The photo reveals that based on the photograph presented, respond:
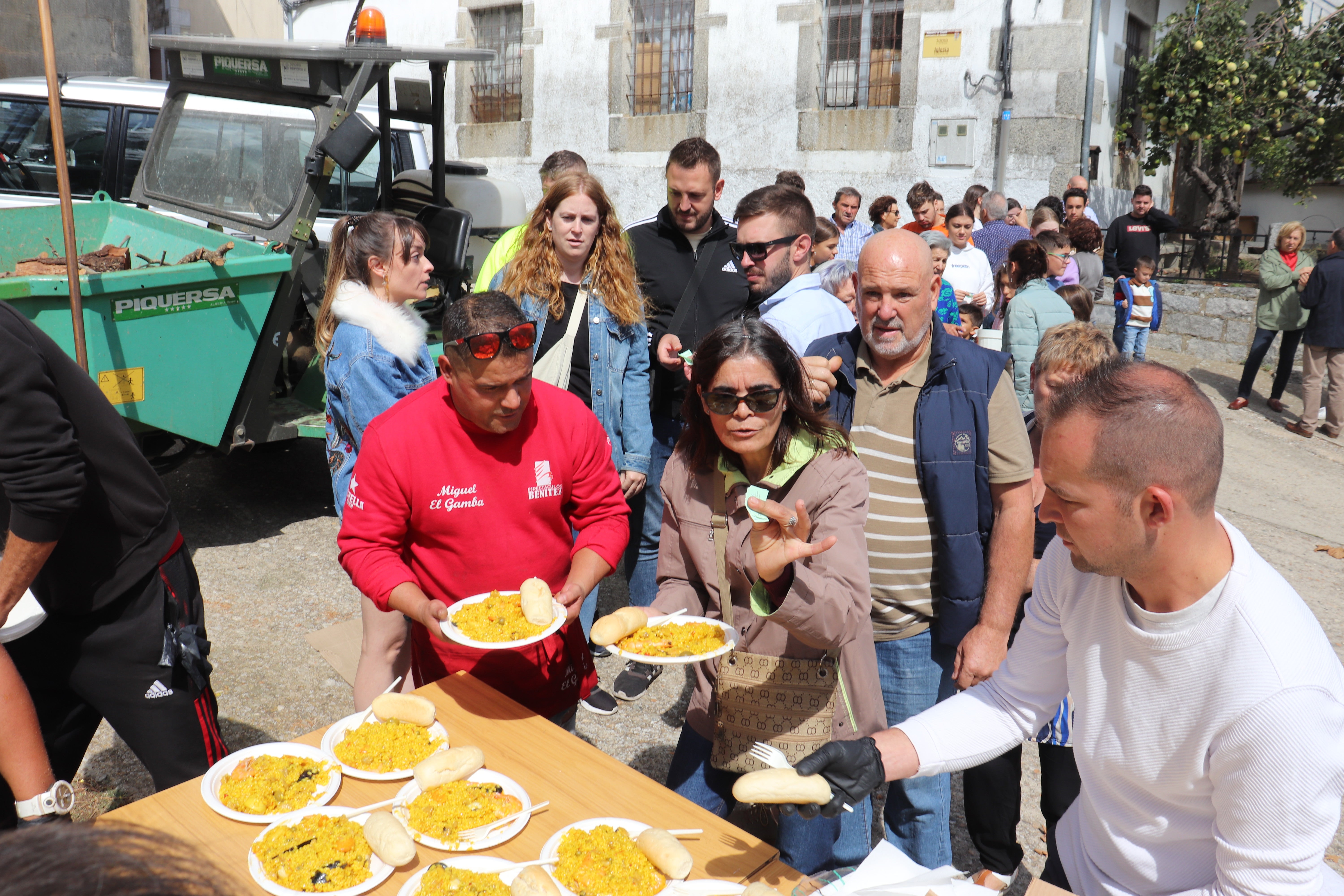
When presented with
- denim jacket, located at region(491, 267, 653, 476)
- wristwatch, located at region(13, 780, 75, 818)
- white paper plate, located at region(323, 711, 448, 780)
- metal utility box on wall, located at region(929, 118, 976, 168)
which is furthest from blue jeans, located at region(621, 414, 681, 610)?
metal utility box on wall, located at region(929, 118, 976, 168)

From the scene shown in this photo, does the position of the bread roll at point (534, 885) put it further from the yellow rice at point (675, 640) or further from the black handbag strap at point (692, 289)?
the black handbag strap at point (692, 289)

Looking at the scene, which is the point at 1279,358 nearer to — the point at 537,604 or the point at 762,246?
the point at 762,246

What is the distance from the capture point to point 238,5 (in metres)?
20.0

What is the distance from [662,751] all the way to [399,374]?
1973mm

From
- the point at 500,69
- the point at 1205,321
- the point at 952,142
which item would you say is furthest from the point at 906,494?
the point at 500,69

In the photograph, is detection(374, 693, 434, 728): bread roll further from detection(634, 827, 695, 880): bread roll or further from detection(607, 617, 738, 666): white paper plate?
detection(634, 827, 695, 880): bread roll

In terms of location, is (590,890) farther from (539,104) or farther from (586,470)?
(539,104)

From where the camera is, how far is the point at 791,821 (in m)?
2.34

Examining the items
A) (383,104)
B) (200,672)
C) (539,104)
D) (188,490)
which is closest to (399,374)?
(200,672)

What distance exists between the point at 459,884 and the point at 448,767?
357 millimetres

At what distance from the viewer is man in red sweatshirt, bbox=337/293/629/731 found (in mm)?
2492

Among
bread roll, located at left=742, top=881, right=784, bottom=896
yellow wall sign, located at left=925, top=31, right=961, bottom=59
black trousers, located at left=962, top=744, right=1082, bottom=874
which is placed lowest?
black trousers, located at left=962, top=744, right=1082, bottom=874

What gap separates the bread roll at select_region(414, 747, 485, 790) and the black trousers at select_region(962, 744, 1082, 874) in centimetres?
168

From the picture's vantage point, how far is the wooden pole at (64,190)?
4188mm
